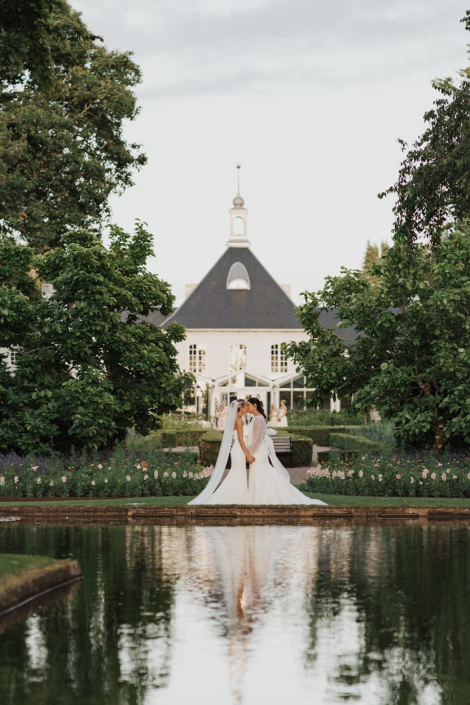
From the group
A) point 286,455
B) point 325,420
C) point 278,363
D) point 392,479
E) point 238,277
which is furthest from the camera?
point 238,277

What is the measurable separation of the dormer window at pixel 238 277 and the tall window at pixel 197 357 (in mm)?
4535

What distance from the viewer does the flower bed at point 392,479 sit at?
21.0m

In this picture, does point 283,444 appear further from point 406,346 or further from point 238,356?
Result: point 238,356

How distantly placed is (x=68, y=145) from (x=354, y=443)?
15.9 metres

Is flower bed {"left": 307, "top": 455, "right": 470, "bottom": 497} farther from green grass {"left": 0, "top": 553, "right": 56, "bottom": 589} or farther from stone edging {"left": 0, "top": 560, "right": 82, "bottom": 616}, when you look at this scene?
green grass {"left": 0, "top": 553, "right": 56, "bottom": 589}

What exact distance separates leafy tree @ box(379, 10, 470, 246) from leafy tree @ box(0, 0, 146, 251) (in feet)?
46.6

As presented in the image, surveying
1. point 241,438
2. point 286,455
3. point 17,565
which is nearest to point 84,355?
point 241,438

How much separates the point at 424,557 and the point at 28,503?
29.2 feet

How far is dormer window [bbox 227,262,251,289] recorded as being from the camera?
68625mm

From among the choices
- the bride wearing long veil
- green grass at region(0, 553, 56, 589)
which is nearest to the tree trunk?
the bride wearing long veil

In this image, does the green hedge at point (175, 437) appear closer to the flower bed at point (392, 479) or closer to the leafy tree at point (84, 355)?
the leafy tree at point (84, 355)

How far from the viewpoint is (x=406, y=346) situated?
24391 millimetres

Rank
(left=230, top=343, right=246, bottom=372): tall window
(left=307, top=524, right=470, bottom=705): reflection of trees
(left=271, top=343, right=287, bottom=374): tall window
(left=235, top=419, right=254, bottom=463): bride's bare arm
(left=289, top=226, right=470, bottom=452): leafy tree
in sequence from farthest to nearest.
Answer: (left=230, top=343, right=246, bottom=372): tall window < (left=271, top=343, right=287, bottom=374): tall window < (left=289, top=226, right=470, bottom=452): leafy tree < (left=235, top=419, right=254, bottom=463): bride's bare arm < (left=307, top=524, right=470, bottom=705): reflection of trees

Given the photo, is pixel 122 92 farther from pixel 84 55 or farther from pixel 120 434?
pixel 120 434
